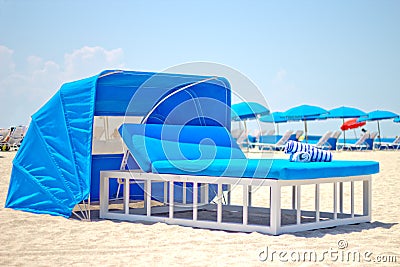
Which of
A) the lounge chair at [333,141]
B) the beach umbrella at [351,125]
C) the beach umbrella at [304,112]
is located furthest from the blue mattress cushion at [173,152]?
the beach umbrella at [351,125]

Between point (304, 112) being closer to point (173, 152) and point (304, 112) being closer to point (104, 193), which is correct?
point (173, 152)

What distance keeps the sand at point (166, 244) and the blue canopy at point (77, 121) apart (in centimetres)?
42

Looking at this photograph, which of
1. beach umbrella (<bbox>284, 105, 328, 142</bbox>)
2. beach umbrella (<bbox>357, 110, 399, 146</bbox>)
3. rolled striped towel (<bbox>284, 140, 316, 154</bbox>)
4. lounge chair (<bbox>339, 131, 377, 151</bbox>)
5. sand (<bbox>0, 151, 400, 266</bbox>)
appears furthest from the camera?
beach umbrella (<bbox>357, 110, 399, 146</bbox>)

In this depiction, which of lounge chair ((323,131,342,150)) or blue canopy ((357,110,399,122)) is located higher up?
blue canopy ((357,110,399,122))

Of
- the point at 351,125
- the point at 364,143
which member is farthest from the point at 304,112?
the point at 351,125

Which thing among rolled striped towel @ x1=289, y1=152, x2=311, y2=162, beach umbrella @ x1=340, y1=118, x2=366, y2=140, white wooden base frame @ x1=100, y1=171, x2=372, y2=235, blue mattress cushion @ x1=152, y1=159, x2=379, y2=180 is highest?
beach umbrella @ x1=340, y1=118, x2=366, y2=140

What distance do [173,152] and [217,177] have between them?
45.1 inches

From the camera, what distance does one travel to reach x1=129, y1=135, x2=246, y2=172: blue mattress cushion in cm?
637

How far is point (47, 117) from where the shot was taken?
23.6 ft

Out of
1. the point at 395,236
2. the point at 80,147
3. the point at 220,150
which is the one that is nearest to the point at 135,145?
the point at 80,147

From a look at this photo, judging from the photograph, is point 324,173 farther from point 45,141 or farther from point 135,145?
point 45,141

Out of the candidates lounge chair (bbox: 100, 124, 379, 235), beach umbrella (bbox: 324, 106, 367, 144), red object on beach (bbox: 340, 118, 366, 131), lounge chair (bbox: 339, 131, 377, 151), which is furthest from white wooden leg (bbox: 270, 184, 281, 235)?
red object on beach (bbox: 340, 118, 366, 131)

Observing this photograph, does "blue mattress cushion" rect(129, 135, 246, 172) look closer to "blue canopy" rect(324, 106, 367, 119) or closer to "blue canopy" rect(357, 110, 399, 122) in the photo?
"blue canopy" rect(324, 106, 367, 119)

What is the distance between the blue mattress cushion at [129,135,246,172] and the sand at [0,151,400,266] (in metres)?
0.66
